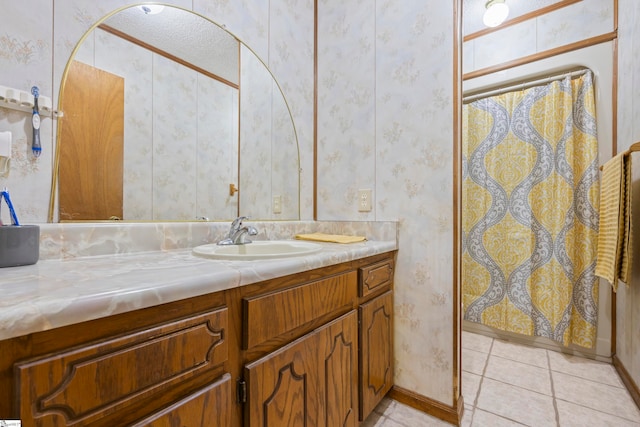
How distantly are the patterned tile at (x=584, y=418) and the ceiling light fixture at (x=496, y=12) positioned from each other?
91.8 inches

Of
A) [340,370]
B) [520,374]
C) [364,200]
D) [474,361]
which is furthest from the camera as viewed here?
[474,361]

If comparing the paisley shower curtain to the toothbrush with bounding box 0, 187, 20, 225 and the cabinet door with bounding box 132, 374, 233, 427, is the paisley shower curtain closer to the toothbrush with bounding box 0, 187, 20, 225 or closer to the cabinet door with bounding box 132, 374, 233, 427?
the cabinet door with bounding box 132, 374, 233, 427

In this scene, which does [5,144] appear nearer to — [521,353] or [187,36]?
[187,36]

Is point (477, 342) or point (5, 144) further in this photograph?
point (477, 342)

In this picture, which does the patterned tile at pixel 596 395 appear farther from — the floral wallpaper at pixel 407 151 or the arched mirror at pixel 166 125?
the arched mirror at pixel 166 125

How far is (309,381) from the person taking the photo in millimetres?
833

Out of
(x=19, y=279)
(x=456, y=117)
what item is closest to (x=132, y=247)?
(x=19, y=279)

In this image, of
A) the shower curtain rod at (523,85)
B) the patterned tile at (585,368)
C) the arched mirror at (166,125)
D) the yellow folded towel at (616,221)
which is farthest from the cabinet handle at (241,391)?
the shower curtain rod at (523,85)

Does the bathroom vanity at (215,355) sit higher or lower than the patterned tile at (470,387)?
higher

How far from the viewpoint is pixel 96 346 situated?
1.38 feet

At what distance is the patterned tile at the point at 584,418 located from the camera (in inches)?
49.4

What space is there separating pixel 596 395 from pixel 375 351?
126cm

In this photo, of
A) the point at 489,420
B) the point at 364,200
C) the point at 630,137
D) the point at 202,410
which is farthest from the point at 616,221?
the point at 202,410

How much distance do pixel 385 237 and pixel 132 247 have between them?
1.07m
